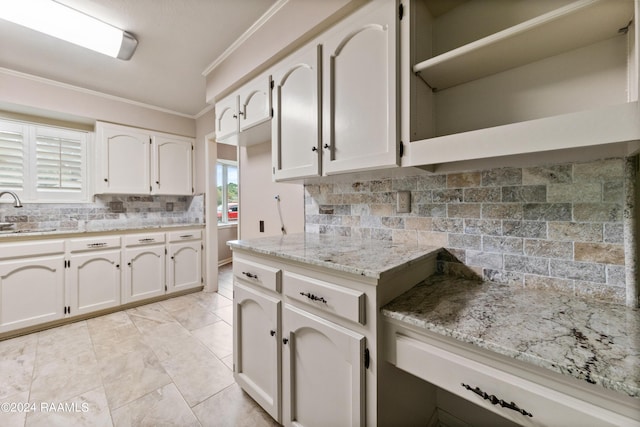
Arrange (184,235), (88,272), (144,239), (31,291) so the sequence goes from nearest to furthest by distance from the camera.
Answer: (31,291)
(88,272)
(144,239)
(184,235)

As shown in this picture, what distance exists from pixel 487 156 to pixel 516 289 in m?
0.60

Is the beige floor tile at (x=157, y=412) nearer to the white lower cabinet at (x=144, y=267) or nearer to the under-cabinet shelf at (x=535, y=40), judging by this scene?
the white lower cabinet at (x=144, y=267)

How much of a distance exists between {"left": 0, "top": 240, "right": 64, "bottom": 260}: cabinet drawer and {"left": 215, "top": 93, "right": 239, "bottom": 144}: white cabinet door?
76.0 inches

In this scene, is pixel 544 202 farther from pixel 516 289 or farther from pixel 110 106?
pixel 110 106

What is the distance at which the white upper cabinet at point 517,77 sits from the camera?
2.49 feet

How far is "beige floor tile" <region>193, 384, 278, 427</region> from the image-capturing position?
1386 mm

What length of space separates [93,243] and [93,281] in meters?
→ 0.41

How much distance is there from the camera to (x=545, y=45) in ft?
3.04

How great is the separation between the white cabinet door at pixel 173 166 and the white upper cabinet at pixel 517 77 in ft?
11.0

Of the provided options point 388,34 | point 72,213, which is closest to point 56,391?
point 72,213

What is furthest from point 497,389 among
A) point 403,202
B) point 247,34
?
point 247,34

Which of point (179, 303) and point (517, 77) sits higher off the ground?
point (517, 77)

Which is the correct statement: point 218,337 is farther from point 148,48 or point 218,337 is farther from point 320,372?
point 148,48

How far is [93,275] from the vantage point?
2686mm
